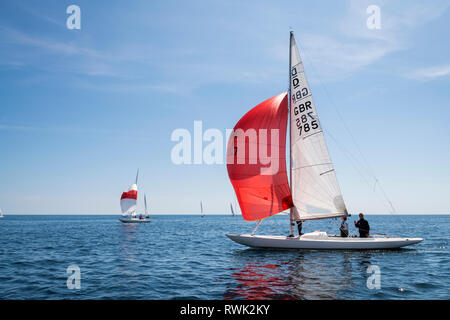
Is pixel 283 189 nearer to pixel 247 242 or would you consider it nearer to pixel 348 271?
pixel 247 242

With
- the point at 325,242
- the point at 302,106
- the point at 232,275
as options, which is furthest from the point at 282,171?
the point at 232,275

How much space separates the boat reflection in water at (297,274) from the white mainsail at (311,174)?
2977 millimetres

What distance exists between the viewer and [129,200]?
71.4 m

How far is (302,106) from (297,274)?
12.3 meters

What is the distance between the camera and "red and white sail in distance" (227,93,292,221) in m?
21.4

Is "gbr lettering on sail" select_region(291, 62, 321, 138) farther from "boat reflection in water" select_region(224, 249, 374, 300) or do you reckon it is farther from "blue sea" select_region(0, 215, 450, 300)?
"blue sea" select_region(0, 215, 450, 300)

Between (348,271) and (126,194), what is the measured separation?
63233mm

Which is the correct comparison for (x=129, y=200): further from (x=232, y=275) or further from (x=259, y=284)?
(x=259, y=284)

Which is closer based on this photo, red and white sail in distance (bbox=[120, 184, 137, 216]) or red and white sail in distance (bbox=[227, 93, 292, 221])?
red and white sail in distance (bbox=[227, 93, 292, 221])

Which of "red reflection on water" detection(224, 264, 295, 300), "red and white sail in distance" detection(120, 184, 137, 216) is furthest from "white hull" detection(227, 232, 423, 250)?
"red and white sail in distance" detection(120, 184, 137, 216)

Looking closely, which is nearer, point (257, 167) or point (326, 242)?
point (326, 242)

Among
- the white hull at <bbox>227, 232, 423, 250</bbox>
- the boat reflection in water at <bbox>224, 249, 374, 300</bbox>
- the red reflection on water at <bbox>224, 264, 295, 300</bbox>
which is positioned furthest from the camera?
the white hull at <bbox>227, 232, 423, 250</bbox>

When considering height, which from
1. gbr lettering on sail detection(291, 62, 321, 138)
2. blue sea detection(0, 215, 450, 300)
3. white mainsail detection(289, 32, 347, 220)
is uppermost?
gbr lettering on sail detection(291, 62, 321, 138)
